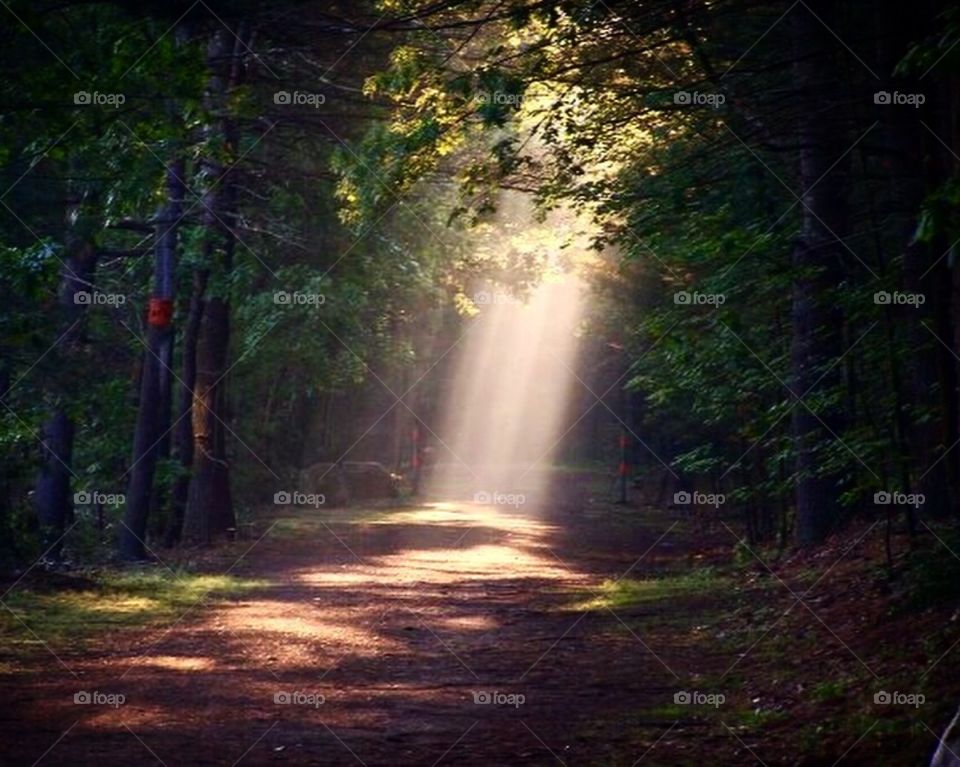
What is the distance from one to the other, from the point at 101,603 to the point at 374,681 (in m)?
7.13

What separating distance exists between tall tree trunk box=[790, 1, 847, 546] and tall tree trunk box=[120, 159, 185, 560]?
33.4ft

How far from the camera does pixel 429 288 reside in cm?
3328

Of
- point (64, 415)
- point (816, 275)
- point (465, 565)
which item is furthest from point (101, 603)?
point (816, 275)

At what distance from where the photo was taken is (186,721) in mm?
10578

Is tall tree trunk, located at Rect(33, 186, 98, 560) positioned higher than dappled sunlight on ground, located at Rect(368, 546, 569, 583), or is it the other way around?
tall tree trunk, located at Rect(33, 186, 98, 560)

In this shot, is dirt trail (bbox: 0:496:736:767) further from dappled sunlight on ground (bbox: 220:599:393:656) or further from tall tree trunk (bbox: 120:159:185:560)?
tall tree trunk (bbox: 120:159:185:560)

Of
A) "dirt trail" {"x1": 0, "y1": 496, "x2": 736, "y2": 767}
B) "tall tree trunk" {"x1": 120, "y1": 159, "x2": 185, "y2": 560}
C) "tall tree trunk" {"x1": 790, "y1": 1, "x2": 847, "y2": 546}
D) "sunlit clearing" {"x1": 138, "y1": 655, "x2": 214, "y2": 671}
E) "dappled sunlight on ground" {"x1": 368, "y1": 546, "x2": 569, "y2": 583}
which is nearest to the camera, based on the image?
"dirt trail" {"x1": 0, "y1": 496, "x2": 736, "y2": 767}

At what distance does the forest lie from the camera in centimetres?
1083

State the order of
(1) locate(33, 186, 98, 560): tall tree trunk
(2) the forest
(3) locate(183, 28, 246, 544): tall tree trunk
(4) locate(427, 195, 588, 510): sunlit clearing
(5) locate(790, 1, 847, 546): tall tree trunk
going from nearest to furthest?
Result: (2) the forest
(5) locate(790, 1, 847, 546): tall tree trunk
(1) locate(33, 186, 98, 560): tall tree trunk
(3) locate(183, 28, 246, 544): tall tree trunk
(4) locate(427, 195, 588, 510): sunlit clearing

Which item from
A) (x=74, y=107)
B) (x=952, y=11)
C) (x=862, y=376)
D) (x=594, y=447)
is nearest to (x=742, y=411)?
(x=862, y=376)

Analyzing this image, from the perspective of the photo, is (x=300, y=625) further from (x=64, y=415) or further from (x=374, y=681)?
(x=64, y=415)

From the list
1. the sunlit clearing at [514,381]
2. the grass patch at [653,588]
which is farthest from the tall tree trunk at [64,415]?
the sunlit clearing at [514,381]

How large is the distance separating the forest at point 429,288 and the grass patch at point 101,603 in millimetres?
95

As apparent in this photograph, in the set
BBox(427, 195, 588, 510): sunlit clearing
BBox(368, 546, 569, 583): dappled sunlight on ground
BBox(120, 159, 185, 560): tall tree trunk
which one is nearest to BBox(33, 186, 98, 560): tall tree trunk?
BBox(120, 159, 185, 560): tall tree trunk
